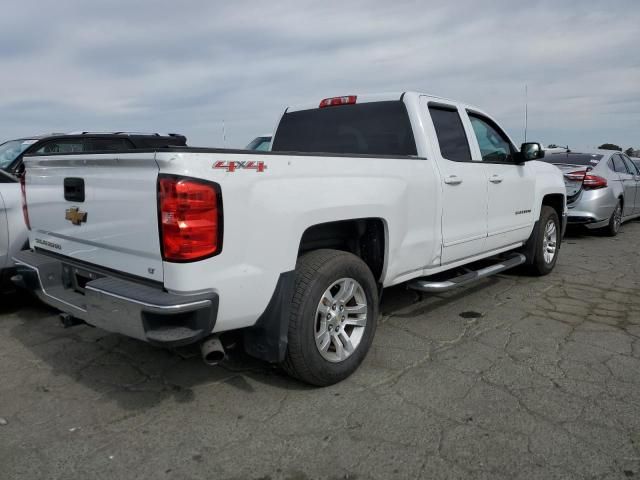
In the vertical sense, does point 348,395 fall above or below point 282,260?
below

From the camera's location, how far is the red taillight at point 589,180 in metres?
8.45

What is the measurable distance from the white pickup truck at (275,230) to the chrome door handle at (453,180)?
17 mm

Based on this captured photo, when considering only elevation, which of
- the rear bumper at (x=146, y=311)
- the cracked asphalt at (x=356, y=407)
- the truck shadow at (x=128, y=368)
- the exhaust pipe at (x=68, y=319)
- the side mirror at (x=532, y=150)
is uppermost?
the side mirror at (x=532, y=150)

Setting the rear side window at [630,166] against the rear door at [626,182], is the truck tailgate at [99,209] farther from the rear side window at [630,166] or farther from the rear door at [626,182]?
the rear side window at [630,166]

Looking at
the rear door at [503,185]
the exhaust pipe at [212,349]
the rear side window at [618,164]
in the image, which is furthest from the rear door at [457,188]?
the rear side window at [618,164]

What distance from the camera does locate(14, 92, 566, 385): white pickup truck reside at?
8.04 ft

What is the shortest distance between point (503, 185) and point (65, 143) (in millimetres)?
5294

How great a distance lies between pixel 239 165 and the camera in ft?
8.32

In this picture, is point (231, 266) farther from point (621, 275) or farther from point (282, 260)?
point (621, 275)

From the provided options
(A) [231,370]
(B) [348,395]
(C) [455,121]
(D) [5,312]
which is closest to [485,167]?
(C) [455,121]

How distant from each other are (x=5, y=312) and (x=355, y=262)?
353 cm

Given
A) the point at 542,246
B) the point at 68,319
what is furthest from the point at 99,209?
the point at 542,246

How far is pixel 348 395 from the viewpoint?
3.09 m

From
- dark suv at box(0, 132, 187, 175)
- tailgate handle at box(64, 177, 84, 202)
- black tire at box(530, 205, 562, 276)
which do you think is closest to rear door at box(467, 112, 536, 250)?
black tire at box(530, 205, 562, 276)
